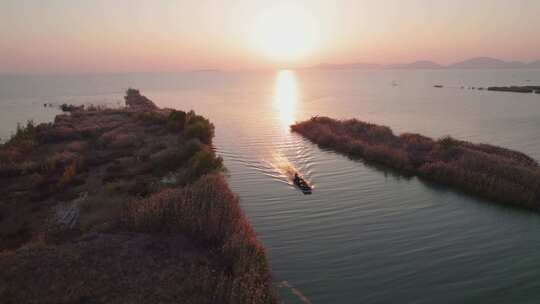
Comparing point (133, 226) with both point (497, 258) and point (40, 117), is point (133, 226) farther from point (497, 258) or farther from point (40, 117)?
point (40, 117)

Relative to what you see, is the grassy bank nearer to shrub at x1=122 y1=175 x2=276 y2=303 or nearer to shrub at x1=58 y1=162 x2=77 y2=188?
shrub at x1=122 y1=175 x2=276 y2=303

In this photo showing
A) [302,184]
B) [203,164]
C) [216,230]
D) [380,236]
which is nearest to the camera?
[216,230]

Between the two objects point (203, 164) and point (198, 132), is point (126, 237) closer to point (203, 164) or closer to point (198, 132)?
point (203, 164)

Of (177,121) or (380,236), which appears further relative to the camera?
(177,121)

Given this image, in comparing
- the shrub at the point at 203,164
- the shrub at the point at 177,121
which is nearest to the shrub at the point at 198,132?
the shrub at the point at 177,121

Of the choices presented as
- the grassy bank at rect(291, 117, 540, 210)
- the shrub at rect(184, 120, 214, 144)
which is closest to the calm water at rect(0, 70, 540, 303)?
the grassy bank at rect(291, 117, 540, 210)

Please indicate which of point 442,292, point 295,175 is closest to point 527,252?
point 442,292

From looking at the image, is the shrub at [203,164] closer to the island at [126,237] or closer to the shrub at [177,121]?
the island at [126,237]

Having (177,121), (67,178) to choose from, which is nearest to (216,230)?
(67,178)
